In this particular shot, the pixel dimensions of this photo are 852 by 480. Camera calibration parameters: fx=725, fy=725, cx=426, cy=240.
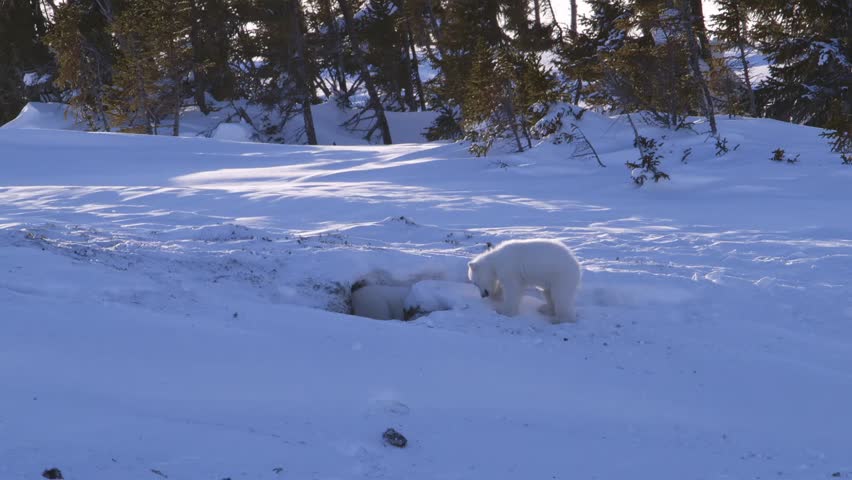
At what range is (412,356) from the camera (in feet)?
18.1

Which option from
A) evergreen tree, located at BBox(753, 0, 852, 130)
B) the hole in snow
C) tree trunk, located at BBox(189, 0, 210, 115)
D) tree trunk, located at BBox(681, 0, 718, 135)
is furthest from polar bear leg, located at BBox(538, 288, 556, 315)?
tree trunk, located at BBox(189, 0, 210, 115)

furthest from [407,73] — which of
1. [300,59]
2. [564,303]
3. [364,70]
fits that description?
[564,303]

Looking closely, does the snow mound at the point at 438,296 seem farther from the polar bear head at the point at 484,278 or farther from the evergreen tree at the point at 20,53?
the evergreen tree at the point at 20,53

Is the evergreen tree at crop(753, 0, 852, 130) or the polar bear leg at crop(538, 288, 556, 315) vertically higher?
the evergreen tree at crop(753, 0, 852, 130)

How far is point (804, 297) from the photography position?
23.9ft

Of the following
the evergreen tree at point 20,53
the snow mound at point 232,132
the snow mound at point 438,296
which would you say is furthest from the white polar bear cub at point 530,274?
the evergreen tree at point 20,53

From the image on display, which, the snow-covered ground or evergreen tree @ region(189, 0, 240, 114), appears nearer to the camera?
the snow-covered ground

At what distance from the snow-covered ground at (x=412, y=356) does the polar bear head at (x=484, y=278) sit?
20 centimetres

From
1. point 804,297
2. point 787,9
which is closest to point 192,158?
point 787,9

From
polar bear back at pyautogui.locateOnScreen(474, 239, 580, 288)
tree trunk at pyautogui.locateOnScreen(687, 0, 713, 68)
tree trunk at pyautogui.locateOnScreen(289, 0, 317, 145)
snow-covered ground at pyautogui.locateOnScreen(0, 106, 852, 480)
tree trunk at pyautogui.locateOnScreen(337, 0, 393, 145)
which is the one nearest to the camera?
snow-covered ground at pyautogui.locateOnScreen(0, 106, 852, 480)

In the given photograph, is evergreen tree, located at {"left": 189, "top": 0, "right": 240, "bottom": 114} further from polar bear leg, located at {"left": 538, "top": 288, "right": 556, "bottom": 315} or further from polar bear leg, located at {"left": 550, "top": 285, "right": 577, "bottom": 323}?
polar bear leg, located at {"left": 550, "top": 285, "right": 577, "bottom": 323}

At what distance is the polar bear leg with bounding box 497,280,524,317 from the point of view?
682 centimetres

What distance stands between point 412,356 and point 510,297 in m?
1.64

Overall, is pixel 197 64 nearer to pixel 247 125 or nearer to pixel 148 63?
pixel 148 63
